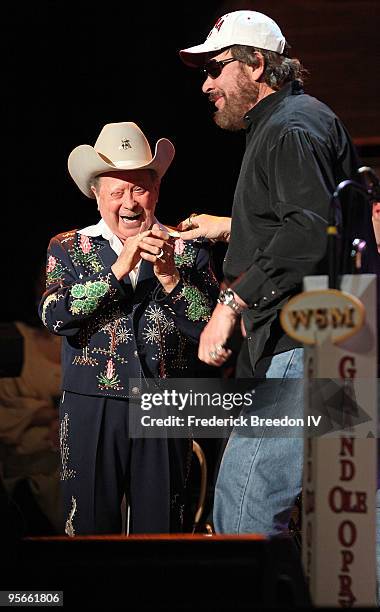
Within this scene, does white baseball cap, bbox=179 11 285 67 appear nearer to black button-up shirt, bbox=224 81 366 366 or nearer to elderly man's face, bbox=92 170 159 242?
black button-up shirt, bbox=224 81 366 366

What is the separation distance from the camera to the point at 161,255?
3.06m

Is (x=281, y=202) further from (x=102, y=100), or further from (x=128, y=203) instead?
(x=102, y=100)

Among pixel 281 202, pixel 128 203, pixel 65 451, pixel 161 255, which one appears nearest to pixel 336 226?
pixel 281 202

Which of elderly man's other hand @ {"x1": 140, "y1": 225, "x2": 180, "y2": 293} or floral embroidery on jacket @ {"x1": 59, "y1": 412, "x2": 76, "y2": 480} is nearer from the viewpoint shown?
elderly man's other hand @ {"x1": 140, "y1": 225, "x2": 180, "y2": 293}

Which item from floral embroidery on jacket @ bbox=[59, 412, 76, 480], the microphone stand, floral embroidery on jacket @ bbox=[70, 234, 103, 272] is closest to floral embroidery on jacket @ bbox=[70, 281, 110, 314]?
floral embroidery on jacket @ bbox=[70, 234, 103, 272]

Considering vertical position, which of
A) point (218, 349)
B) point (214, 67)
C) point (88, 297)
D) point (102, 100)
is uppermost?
point (102, 100)

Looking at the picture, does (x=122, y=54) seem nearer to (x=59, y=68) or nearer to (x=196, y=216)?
(x=59, y=68)

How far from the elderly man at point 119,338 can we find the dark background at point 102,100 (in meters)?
1.05

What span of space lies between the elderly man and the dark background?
105 centimetres

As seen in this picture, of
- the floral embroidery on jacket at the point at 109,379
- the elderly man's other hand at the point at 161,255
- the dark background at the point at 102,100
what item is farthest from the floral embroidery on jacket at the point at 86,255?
the dark background at the point at 102,100

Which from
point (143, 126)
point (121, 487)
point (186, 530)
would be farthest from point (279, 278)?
point (143, 126)

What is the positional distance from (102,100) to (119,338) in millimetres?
1570

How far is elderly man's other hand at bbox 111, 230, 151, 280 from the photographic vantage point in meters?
3.03

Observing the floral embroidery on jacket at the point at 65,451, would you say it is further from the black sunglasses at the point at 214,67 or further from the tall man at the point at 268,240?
the black sunglasses at the point at 214,67
